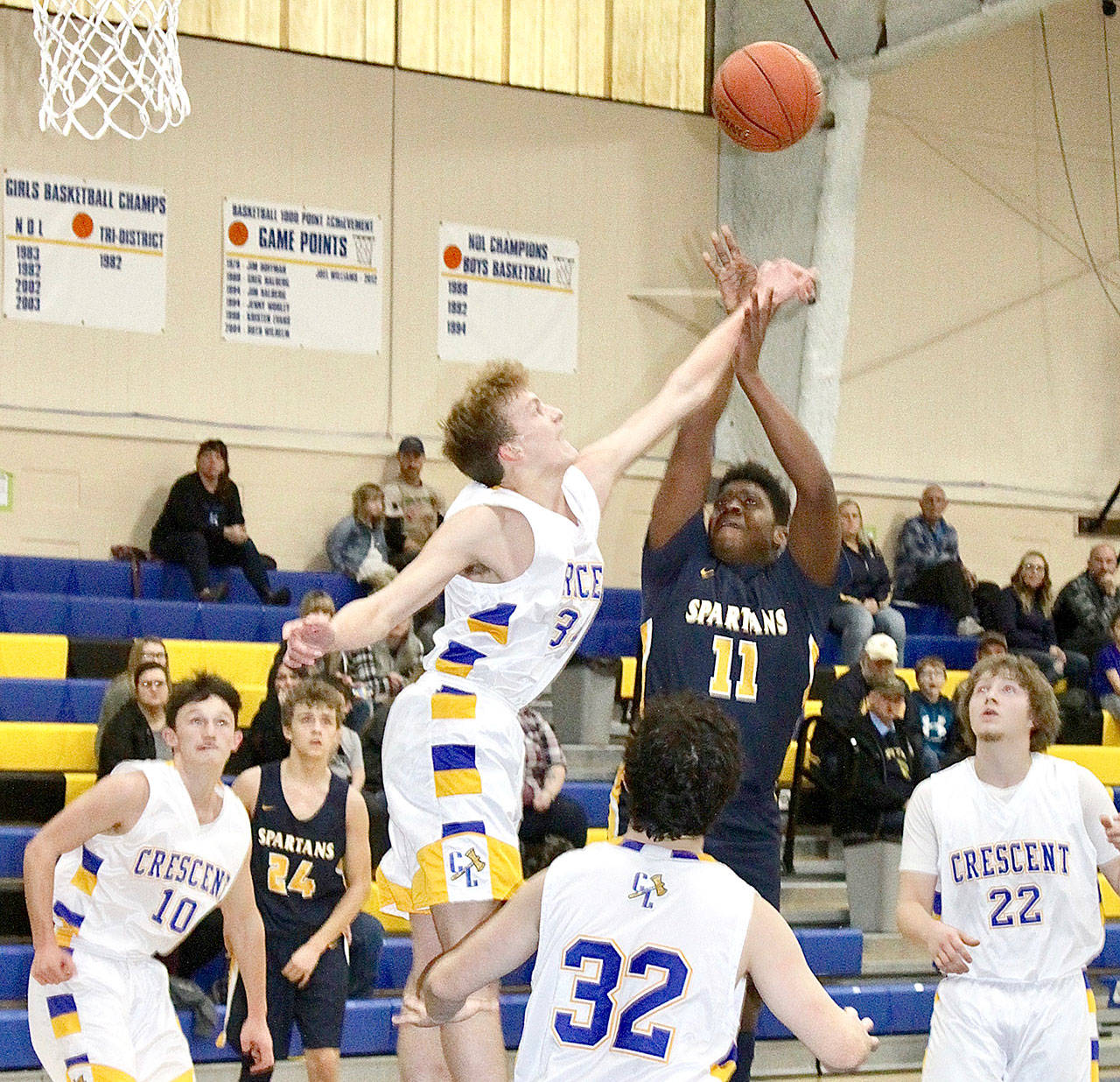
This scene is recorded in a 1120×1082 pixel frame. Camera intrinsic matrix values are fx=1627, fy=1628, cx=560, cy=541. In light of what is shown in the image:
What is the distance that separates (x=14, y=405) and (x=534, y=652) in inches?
336

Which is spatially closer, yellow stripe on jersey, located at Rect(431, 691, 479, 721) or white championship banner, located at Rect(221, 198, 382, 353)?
yellow stripe on jersey, located at Rect(431, 691, 479, 721)

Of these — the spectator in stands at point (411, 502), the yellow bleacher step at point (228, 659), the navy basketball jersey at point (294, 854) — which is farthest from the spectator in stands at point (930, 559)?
the navy basketball jersey at point (294, 854)

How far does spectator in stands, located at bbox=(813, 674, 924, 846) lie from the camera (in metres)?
8.49

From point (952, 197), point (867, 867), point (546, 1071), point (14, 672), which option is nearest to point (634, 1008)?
point (546, 1071)

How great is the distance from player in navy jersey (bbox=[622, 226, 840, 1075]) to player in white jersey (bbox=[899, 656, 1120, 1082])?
0.74 metres

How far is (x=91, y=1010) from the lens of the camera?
474 cm

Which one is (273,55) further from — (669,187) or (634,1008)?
(634,1008)

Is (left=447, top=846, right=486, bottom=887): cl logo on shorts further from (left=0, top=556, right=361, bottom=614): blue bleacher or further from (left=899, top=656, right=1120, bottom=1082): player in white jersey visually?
(left=0, top=556, right=361, bottom=614): blue bleacher

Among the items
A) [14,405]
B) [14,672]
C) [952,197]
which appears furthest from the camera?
[952,197]

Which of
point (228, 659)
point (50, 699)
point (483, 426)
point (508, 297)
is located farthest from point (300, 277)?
point (483, 426)

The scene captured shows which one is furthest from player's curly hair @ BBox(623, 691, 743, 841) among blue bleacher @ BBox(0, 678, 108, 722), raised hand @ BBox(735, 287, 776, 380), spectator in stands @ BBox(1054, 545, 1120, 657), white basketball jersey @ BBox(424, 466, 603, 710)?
spectator in stands @ BBox(1054, 545, 1120, 657)

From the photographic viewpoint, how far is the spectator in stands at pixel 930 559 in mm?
12680

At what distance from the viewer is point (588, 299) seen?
13.3 meters

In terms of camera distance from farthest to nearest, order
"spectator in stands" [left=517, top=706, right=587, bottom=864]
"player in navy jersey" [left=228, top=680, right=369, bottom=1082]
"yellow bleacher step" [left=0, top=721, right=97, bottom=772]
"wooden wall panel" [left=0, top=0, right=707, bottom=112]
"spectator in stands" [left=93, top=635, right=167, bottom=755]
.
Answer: "wooden wall panel" [left=0, top=0, right=707, bottom=112] < "yellow bleacher step" [left=0, top=721, right=97, bottom=772] < "spectator in stands" [left=93, top=635, right=167, bottom=755] < "spectator in stands" [left=517, top=706, right=587, bottom=864] < "player in navy jersey" [left=228, top=680, right=369, bottom=1082]
